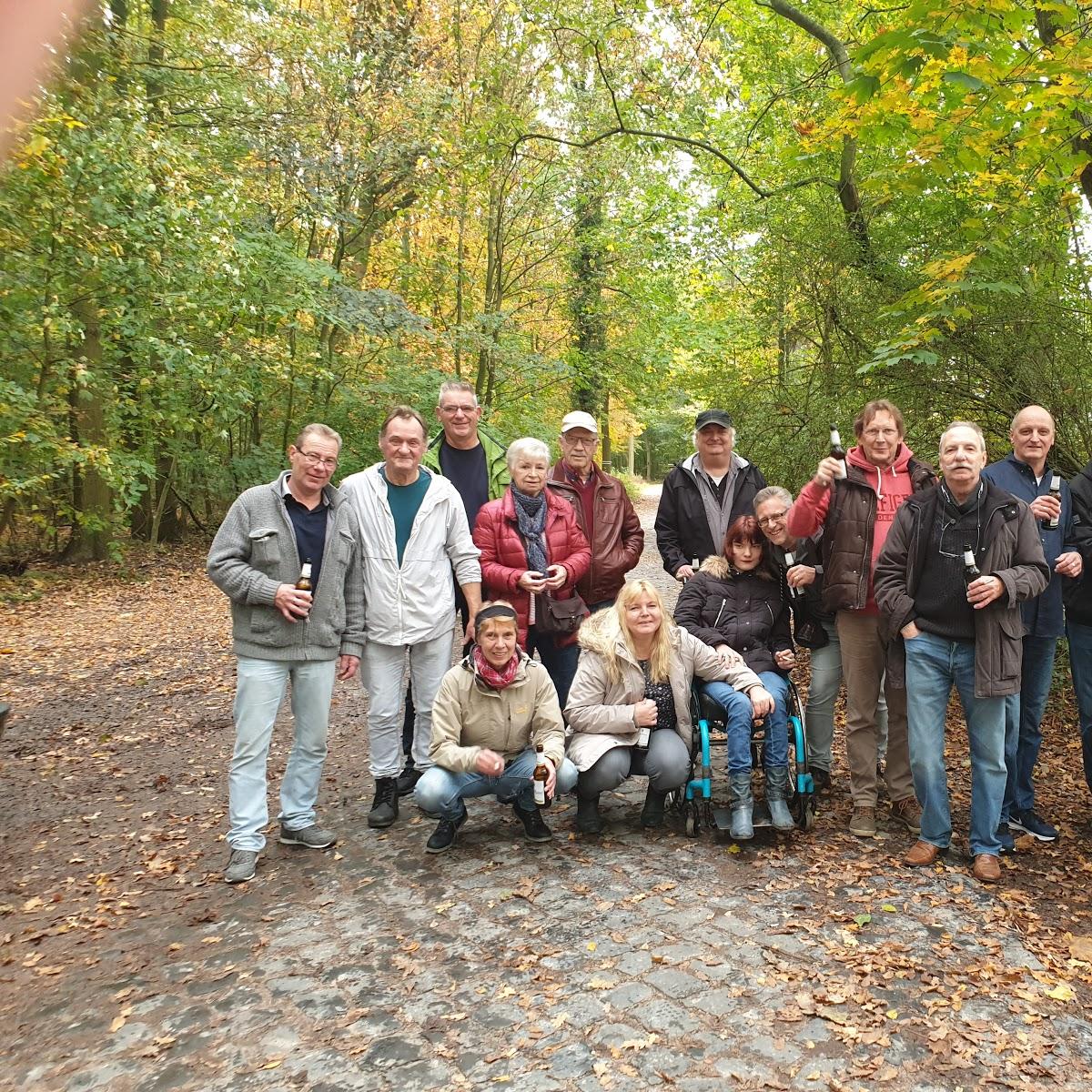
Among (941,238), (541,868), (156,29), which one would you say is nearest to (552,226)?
(156,29)

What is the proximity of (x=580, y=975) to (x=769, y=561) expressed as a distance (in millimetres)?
2530

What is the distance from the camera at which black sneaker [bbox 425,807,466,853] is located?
4.39m

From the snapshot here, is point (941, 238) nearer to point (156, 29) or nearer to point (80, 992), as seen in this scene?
point (80, 992)

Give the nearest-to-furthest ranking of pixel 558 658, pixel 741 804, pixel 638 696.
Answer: pixel 741 804 → pixel 638 696 → pixel 558 658

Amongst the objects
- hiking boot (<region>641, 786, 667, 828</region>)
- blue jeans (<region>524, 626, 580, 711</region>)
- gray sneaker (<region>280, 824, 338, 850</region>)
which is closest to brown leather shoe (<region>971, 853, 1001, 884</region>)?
hiking boot (<region>641, 786, 667, 828</region>)

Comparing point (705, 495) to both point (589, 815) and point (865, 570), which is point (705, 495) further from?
point (589, 815)

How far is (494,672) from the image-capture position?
170 inches

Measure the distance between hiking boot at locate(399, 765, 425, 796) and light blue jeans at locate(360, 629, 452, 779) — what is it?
0.71 ft

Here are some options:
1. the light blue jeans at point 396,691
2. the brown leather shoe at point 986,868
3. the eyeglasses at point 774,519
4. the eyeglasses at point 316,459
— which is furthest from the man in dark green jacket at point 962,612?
the eyeglasses at point 316,459

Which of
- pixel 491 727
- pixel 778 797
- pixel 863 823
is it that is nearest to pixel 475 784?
pixel 491 727

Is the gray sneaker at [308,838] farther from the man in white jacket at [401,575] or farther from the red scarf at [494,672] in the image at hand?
Result: the red scarf at [494,672]

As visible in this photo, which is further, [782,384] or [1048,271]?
[782,384]

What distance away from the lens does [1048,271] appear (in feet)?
20.8

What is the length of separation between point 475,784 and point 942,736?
7.53ft
